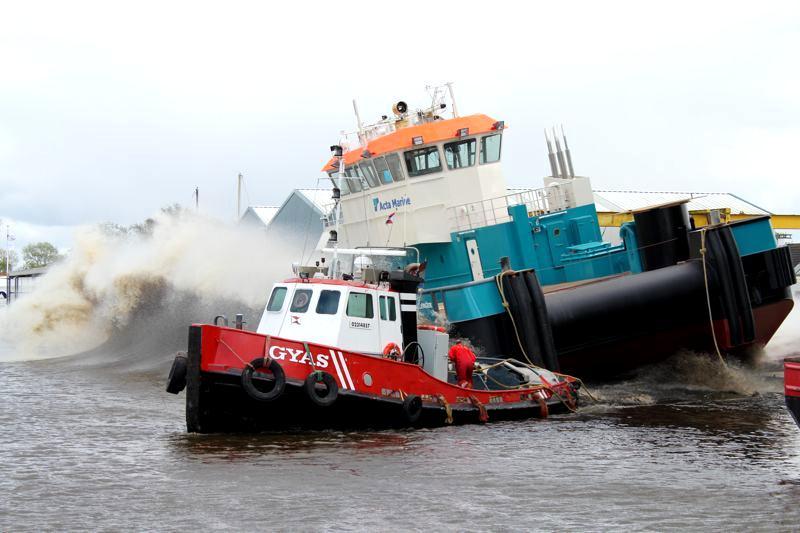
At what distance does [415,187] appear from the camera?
2094 centimetres

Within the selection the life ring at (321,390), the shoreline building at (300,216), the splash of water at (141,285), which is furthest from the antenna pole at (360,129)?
the shoreline building at (300,216)

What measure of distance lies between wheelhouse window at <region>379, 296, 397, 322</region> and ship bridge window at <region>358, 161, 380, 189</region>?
8.20 metres

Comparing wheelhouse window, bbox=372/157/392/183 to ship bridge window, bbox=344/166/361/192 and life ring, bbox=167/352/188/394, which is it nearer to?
ship bridge window, bbox=344/166/361/192

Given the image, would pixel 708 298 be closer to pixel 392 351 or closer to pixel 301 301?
pixel 392 351

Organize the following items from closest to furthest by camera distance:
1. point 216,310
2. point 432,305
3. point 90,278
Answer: point 432,305, point 216,310, point 90,278

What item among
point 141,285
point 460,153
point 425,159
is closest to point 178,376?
point 425,159

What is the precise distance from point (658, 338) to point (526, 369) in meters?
3.60

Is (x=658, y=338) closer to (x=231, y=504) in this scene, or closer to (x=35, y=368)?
(x=231, y=504)

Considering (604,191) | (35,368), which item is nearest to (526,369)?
(35,368)

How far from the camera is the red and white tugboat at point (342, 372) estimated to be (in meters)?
11.8

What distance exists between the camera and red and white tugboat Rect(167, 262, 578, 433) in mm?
11797

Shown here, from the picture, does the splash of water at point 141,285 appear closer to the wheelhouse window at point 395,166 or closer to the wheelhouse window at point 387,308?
the wheelhouse window at point 395,166

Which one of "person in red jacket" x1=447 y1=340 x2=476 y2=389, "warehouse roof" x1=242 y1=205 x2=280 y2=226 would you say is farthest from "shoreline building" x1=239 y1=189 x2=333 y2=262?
"person in red jacket" x1=447 y1=340 x2=476 y2=389

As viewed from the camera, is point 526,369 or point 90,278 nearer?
point 526,369
